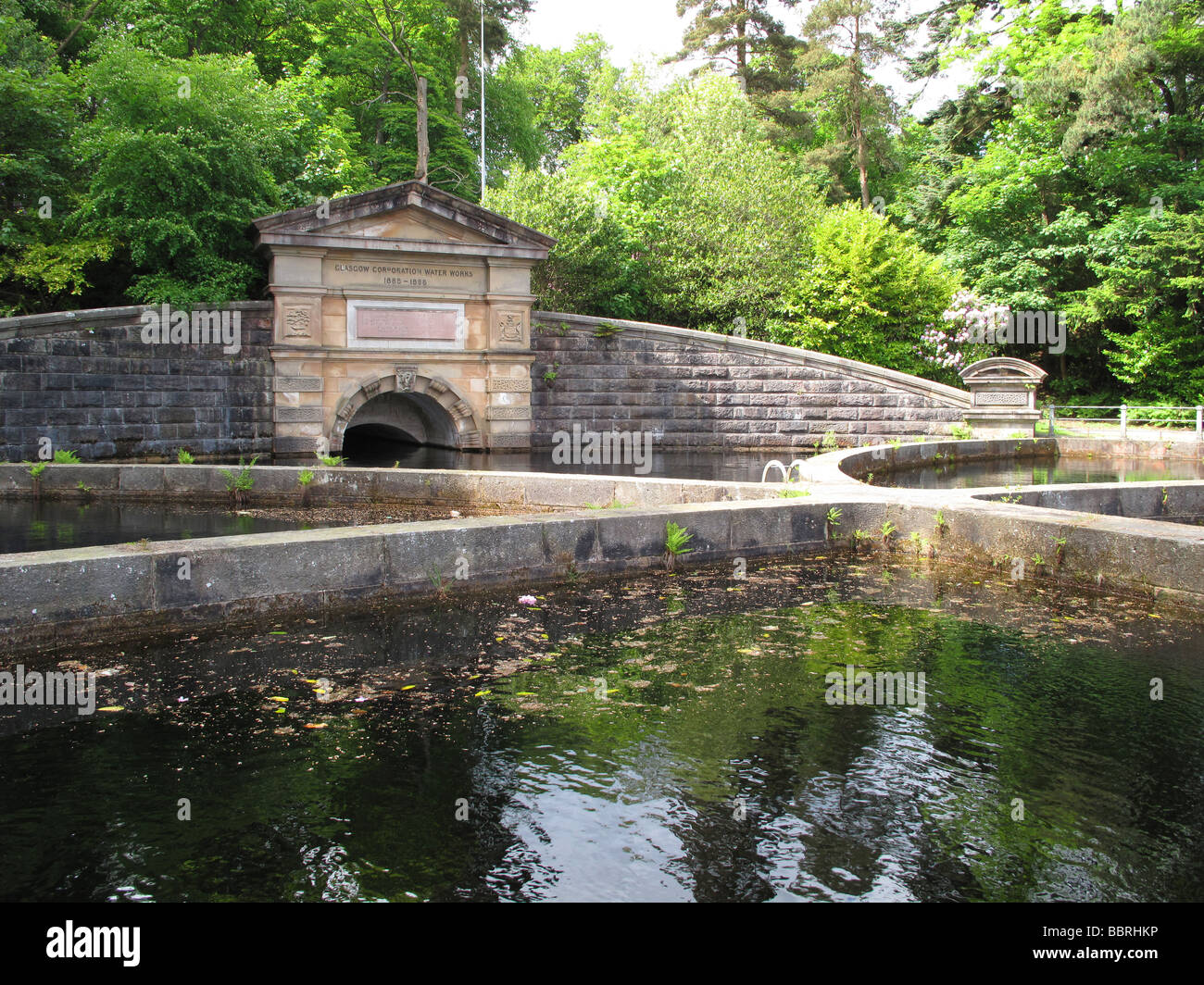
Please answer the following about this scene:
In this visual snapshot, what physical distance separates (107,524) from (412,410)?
39.0 ft

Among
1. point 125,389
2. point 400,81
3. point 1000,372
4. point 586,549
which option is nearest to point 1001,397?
point 1000,372

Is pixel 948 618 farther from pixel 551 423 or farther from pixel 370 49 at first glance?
pixel 370 49

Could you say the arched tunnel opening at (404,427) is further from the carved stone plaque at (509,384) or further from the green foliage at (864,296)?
the green foliage at (864,296)

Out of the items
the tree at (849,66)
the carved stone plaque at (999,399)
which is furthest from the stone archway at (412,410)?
the tree at (849,66)

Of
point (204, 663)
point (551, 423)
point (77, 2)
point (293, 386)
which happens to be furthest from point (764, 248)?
point (204, 663)

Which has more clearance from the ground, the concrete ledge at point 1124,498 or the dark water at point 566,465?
the dark water at point 566,465

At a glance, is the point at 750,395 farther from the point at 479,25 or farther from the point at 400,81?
the point at 400,81

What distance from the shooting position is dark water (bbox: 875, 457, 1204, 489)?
1559cm

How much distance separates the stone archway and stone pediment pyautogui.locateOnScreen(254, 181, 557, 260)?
2.51 metres

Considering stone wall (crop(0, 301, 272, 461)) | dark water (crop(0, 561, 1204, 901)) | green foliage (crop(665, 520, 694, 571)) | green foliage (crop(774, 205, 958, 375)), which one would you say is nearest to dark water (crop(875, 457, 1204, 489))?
green foliage (crop(774, 205, 958, 375))

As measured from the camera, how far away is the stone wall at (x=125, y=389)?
15523 mm

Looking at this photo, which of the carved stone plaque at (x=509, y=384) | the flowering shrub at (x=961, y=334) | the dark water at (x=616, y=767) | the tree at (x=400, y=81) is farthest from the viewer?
the tree at (x=400, y=81)

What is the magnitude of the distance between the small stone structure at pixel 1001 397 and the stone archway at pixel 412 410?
11097 millimetres
